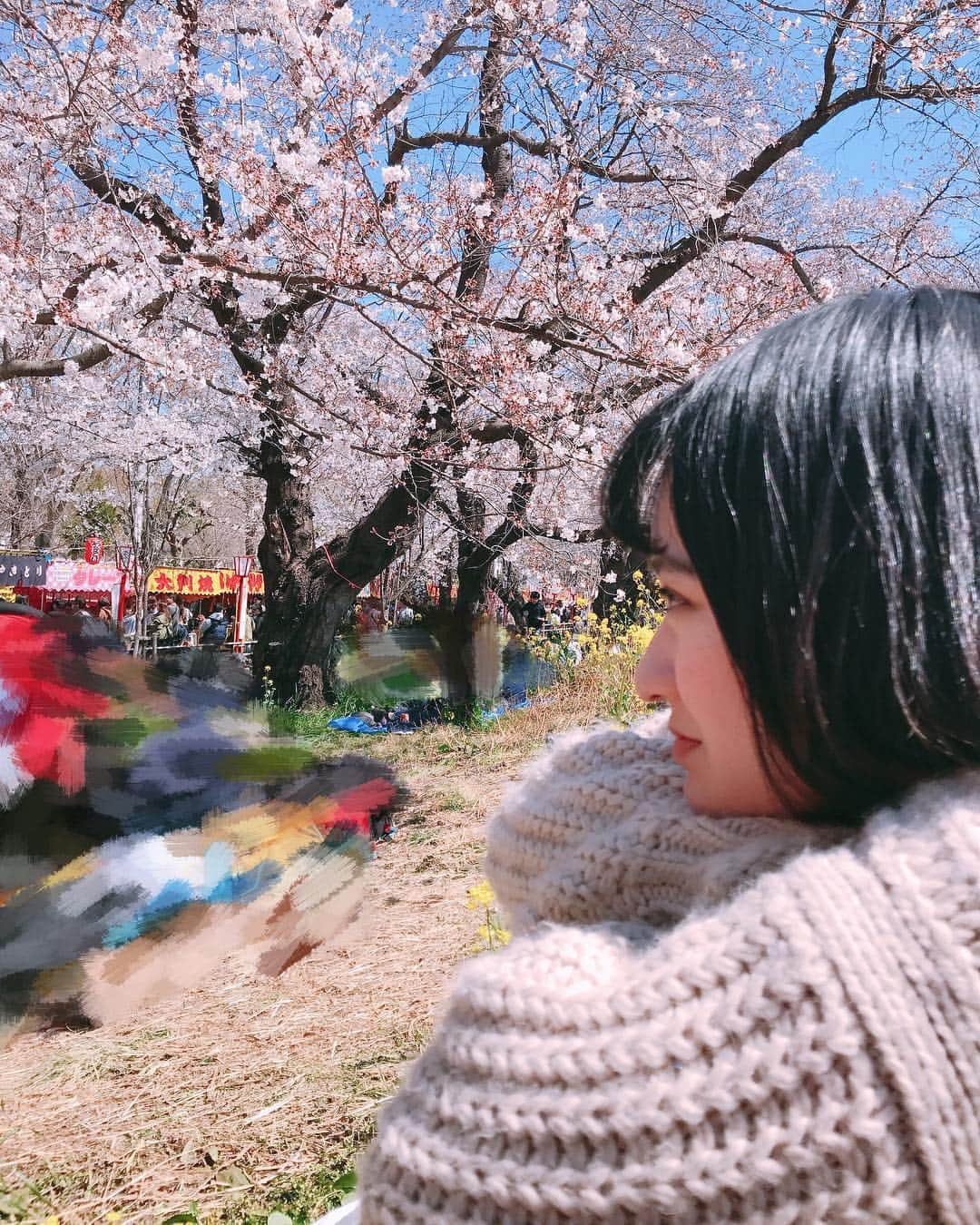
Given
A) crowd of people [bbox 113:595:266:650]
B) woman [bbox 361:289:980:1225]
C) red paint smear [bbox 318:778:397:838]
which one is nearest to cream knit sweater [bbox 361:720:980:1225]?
woman [bbox 361:289:980:1225]

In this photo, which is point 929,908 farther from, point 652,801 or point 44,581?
point 44,581

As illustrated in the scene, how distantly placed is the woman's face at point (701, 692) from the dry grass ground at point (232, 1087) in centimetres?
178

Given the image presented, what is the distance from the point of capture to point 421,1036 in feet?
9.07

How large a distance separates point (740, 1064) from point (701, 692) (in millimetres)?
316

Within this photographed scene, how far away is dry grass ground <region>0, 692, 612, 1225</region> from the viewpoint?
211 cm

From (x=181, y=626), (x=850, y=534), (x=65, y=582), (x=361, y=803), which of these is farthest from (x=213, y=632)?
(x=850, y=534)

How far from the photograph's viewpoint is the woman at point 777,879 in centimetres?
55

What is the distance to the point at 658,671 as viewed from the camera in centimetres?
83

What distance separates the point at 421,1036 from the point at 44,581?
53.1 ft

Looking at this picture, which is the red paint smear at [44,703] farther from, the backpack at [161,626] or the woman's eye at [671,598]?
the backpack at [161,626]

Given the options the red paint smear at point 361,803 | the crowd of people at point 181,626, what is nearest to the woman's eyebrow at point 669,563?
the red paint smear at point 361,803

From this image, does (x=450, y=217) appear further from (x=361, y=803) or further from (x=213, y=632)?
(x=213, y=632)

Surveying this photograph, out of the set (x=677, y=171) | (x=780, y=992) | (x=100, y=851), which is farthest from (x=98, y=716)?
(x=677, y=171)

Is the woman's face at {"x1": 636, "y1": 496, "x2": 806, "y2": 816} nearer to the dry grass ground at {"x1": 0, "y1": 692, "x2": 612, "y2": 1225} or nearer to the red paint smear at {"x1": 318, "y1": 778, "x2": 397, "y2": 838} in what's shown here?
the dry grass ground at {"x1": 0, "y1": 692, "x2": 612, "y2": 1225}
